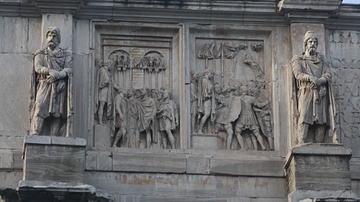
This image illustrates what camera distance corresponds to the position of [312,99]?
17172 mm

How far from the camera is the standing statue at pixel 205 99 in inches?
687

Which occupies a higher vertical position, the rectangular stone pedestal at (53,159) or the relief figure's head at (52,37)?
the relief figure's head at (52,37)

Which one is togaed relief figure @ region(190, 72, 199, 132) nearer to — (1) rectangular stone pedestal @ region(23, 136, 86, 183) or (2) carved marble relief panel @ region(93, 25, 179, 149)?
(2) carved marble relief panel @ region(93, 25, 179, 149)

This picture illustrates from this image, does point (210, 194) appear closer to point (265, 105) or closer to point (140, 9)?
point (265, 105)

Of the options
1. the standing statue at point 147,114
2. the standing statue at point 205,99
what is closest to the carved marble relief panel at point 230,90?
the standing statue at point 205,99

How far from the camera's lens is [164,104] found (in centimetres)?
Result: 1745

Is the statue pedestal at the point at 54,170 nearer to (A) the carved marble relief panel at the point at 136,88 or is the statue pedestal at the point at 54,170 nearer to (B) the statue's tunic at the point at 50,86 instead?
(B) the statue's tunic at the point at 50,86

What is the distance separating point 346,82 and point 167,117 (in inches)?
112

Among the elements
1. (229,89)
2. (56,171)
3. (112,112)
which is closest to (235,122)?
(229,89)

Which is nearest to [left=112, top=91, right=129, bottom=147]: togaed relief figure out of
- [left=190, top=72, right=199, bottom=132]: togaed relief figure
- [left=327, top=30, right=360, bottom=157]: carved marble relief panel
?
[left=190, top=72, right=199, bottom=132]: togaed relief figure

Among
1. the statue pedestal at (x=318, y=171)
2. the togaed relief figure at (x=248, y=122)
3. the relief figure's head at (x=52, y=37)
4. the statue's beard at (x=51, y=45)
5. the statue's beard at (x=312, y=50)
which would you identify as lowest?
the statue pedestal at (x=318, y=171)

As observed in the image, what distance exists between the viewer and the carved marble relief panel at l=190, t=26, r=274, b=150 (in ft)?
57.3

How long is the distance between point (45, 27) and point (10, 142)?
1.80m

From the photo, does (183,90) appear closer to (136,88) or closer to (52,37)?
(136,88)
